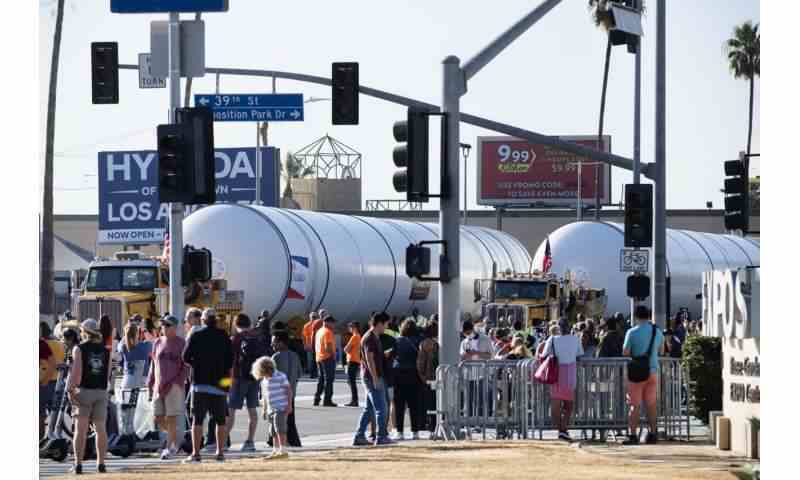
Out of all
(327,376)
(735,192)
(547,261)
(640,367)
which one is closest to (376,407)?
(640,367)

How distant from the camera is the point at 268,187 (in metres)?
74.7

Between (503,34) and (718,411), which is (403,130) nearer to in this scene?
(503,34)

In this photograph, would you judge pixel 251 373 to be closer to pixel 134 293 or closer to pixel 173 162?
pixel 173 162

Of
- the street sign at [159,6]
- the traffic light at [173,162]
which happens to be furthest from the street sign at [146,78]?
the traffic light at [173,162]

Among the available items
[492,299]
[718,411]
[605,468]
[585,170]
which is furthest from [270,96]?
[585,170]

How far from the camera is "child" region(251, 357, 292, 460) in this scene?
20.3 meters

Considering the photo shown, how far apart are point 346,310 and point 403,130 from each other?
2342cm

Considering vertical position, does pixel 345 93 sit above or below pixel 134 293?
above

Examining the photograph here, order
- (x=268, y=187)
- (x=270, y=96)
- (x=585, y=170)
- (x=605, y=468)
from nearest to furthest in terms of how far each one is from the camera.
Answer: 1. (x=605, y=468)
2. (x=270, y=96)
3. (x=268, y=187)
4. (x=585, y=170)

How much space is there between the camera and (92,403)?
19.4 metres

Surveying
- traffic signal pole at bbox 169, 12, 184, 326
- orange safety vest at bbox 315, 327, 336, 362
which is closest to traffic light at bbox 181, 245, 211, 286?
traffic signal pole at bbox 169, 12, 184, 326

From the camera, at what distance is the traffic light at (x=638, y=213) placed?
3011 centimetres

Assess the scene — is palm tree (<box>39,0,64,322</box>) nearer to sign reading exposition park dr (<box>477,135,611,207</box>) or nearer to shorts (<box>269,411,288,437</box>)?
shorts (<box>269,411,288,437</box>)

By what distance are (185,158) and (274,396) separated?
3421 mm
